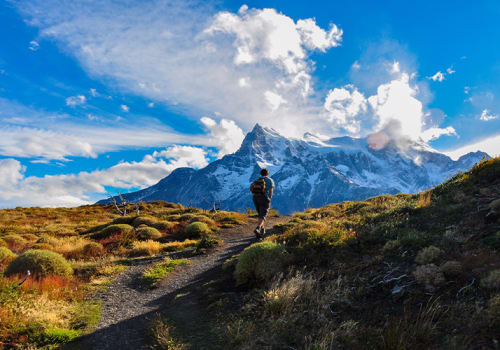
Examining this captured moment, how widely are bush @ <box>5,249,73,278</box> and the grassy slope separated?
7.39m

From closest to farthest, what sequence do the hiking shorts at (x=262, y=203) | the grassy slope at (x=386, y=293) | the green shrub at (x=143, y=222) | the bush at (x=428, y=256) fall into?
1. the grassy slope at (x=386, y=293)
2. the bush at (x=428, y=256)
3. the hiking shorts at (x=262, y=203)
4. the green shrub at (x=143, y=222)

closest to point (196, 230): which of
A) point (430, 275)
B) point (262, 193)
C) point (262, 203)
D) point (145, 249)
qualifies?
point (145, 249)

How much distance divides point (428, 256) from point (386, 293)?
64.6 inches

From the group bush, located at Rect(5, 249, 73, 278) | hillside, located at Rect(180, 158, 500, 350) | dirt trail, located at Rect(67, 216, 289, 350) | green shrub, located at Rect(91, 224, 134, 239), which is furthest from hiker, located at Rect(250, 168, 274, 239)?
green shrub, located at Rect(91, 224, 134, 239)

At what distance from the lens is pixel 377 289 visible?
6059 mm

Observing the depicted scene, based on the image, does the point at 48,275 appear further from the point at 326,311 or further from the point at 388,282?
the point at 388,282

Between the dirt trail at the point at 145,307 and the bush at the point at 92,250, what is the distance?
3.82 meters

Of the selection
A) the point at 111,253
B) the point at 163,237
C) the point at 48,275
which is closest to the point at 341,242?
the point at 48,275

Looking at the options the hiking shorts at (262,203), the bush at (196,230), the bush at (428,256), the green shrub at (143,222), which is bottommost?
the bush at (428,256)

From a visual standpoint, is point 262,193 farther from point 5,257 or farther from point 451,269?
point 5,257

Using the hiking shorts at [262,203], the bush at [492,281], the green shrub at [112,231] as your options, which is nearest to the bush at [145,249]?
the green shrub at [112,231]

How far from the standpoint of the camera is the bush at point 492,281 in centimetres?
466

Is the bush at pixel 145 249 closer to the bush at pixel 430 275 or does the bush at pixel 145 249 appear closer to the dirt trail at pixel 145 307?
the dirt trail at pixel 145 307

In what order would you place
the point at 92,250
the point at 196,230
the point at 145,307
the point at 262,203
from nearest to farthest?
the point at 145,307 → the point at 262,203 → the point at 92,250 → the point at 196,230
